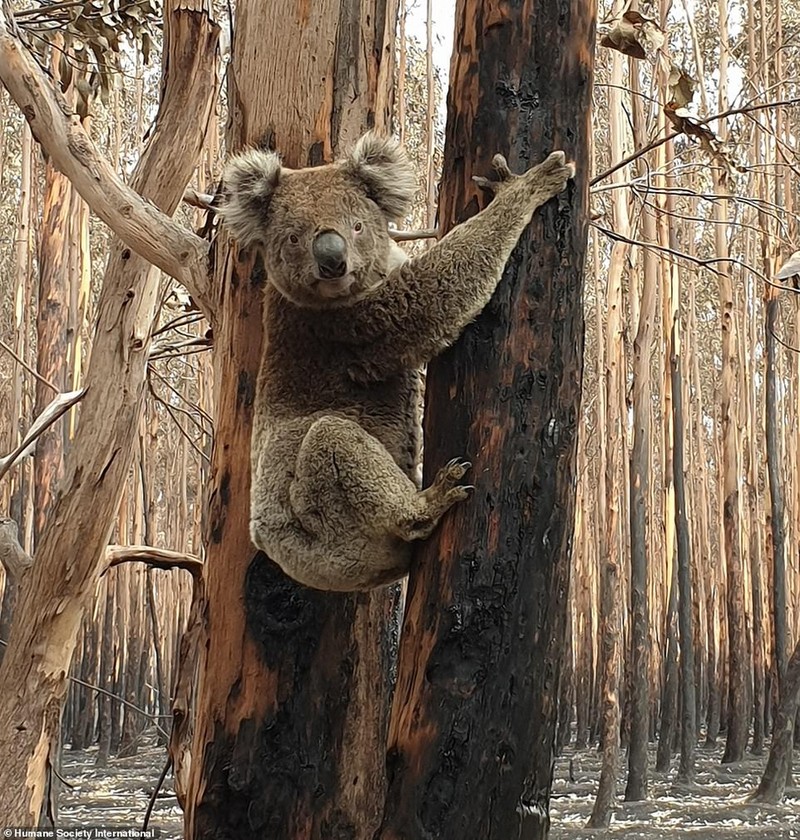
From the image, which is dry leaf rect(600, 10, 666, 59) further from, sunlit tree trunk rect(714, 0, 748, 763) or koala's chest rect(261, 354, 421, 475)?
sunlit tree trunk rect(714, 0, 748, 763)

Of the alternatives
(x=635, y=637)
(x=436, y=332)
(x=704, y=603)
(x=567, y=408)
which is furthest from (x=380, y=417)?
(x=704, y=603)

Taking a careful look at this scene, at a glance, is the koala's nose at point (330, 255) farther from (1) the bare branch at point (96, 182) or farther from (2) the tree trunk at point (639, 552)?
(2) the tree trunk at point (639, 552)

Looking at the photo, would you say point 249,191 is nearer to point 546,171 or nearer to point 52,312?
point 546,171

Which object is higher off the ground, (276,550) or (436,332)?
(436,332)

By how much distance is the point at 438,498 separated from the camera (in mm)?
2467

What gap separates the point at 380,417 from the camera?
319 cm

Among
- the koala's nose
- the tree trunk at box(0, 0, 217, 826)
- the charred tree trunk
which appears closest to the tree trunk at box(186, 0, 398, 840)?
the koala's nose

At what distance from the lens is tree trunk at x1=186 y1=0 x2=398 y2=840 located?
3338mm

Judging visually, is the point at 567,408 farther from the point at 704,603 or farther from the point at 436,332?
the point at 704,603

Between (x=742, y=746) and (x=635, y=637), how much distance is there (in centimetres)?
352

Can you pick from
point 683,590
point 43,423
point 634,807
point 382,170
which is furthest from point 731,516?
point 382,170

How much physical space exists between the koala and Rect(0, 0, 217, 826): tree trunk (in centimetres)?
175

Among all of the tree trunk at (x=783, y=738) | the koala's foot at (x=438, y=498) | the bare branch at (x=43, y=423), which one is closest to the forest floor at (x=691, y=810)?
A: the tree trunk at (x=783, y=738)

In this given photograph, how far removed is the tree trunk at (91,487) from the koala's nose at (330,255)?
2.13 metres
